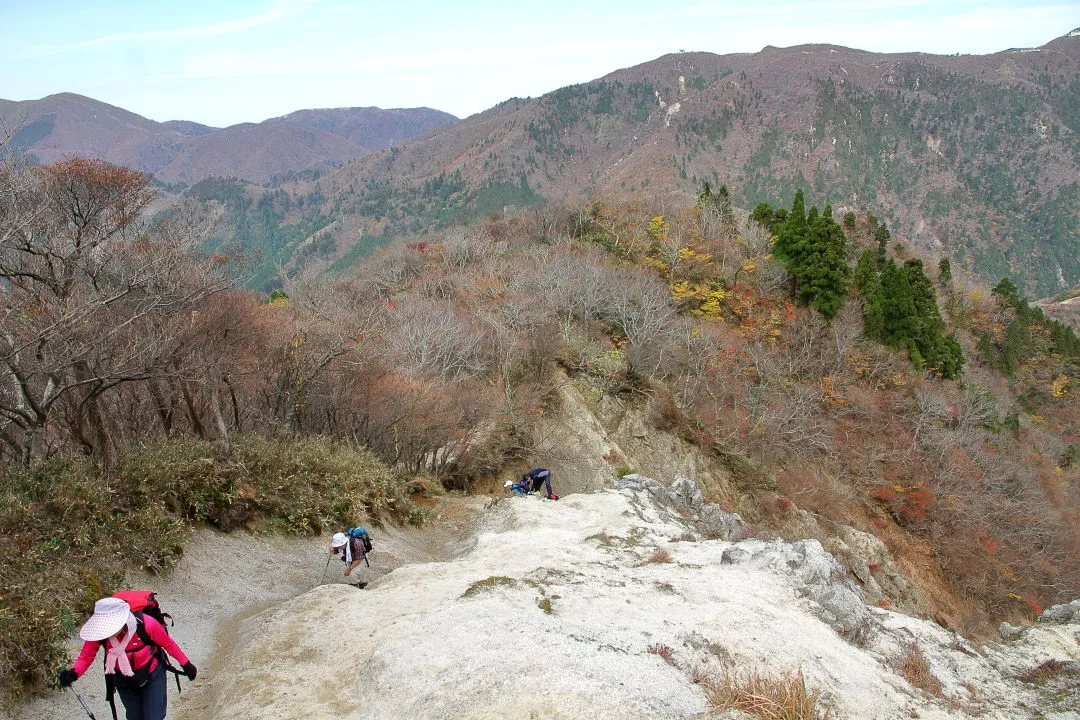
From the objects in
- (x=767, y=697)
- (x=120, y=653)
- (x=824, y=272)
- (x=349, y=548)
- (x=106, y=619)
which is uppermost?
(x=824, y=272)

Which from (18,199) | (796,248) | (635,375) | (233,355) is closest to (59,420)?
(233,355)

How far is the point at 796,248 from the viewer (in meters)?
40.0

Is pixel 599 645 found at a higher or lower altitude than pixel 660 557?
higher

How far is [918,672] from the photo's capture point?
8.27 metres

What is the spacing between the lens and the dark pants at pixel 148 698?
5.93 m

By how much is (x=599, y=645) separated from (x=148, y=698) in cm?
487

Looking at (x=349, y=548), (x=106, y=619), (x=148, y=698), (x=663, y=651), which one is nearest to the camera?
(x=106, y=619)

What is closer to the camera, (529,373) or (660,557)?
(660,557)

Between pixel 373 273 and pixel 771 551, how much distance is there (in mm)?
42469

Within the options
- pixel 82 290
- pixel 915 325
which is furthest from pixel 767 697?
pixel 915 325

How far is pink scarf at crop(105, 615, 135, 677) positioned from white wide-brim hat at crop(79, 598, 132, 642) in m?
0.09

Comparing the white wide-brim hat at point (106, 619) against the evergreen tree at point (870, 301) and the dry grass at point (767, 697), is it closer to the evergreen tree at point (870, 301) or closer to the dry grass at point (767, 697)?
the dry grass at point (767, 697)

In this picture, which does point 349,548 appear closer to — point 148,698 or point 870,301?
point 148,698

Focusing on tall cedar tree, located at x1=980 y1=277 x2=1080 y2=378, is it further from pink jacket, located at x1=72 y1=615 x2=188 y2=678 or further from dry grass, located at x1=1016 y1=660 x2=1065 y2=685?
pink jacket, located at x1=72 y1=615 x2=188 y2=678
